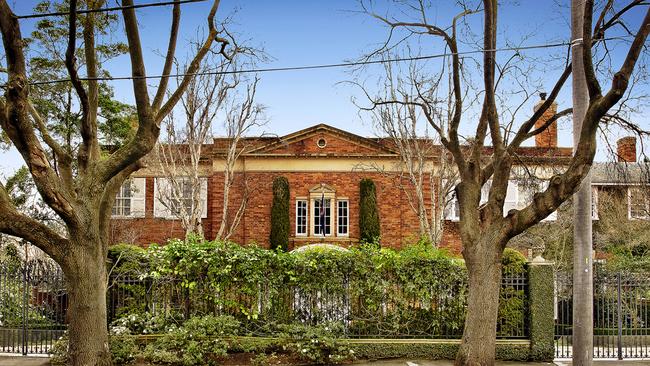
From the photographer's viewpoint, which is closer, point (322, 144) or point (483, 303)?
point (483, 303)

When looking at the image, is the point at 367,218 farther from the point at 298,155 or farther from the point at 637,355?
the point at 637,355

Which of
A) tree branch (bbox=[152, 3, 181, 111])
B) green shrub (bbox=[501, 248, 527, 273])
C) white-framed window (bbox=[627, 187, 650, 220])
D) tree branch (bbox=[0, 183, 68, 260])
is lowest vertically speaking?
green shrub (bbox=[501, 248, 527, 273])

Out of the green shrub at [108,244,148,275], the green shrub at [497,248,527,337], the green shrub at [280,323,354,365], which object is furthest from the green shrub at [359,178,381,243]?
the green shrub at [108,244,148,275]

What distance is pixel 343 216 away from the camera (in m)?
32.3

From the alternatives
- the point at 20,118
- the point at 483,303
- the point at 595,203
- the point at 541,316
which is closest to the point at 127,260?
the point at 20,118

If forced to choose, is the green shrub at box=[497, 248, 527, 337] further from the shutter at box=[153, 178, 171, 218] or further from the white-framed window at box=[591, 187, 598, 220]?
the shutter at box=[153, 178, 171, 218]

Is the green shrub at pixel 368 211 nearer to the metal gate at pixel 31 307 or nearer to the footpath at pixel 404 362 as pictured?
the footpath at pixel 404 362

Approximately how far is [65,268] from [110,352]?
205 centimetres

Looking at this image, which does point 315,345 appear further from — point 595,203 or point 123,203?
point 123,203

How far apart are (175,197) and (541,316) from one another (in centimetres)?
1677

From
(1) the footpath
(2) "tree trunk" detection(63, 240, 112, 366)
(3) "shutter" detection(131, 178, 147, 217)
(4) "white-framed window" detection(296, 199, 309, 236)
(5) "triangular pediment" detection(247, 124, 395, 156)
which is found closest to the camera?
(2) "tree trunk" detection(63, 240, 112, 366)

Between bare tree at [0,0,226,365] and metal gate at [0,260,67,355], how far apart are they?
3.42 metres

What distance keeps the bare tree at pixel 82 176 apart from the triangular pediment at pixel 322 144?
18.0 metres

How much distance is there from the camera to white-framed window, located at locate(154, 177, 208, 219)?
2802cm
